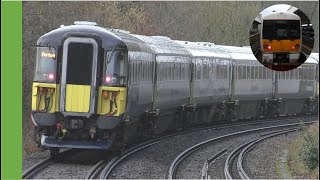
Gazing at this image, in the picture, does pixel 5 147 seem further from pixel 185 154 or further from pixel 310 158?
pixel 310 158

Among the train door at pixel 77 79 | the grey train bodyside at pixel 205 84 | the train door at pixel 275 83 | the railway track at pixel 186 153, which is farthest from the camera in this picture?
the train door at pixel 275 83

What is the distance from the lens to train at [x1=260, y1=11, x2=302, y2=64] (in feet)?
52.5

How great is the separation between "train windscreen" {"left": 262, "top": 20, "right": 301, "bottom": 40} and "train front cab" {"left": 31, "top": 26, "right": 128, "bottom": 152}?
324 centimetres

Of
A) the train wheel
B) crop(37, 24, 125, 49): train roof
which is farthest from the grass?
the train wheel

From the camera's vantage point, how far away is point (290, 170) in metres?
17.1

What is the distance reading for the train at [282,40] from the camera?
1602 centimetres

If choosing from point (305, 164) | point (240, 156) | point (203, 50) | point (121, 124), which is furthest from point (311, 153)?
point (203, 50)

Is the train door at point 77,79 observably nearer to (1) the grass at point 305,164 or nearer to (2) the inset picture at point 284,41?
(2) the inset picture at point 284,41

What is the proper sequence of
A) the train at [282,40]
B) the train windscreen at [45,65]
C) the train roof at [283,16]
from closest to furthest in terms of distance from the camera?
1. the train at [282,40]
2. the train roof at [283,16]
3. the train windscreen at [45,65]

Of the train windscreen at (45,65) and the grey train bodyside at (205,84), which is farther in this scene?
the grey train bodyside at (205,84)

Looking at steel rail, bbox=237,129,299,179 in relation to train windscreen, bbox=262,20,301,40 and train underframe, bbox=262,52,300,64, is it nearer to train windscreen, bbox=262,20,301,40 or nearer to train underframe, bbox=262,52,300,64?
train underframe, bbox=262,52,300,64

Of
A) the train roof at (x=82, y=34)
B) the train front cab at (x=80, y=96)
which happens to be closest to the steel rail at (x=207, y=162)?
the train front cab at (x=80, y=96)

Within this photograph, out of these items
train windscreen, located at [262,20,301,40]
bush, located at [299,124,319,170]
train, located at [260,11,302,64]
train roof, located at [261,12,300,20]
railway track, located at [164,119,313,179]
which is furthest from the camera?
train roof, located at [261,12,300,20]

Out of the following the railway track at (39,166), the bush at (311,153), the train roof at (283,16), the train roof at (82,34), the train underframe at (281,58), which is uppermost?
the train roof at (283,16)
